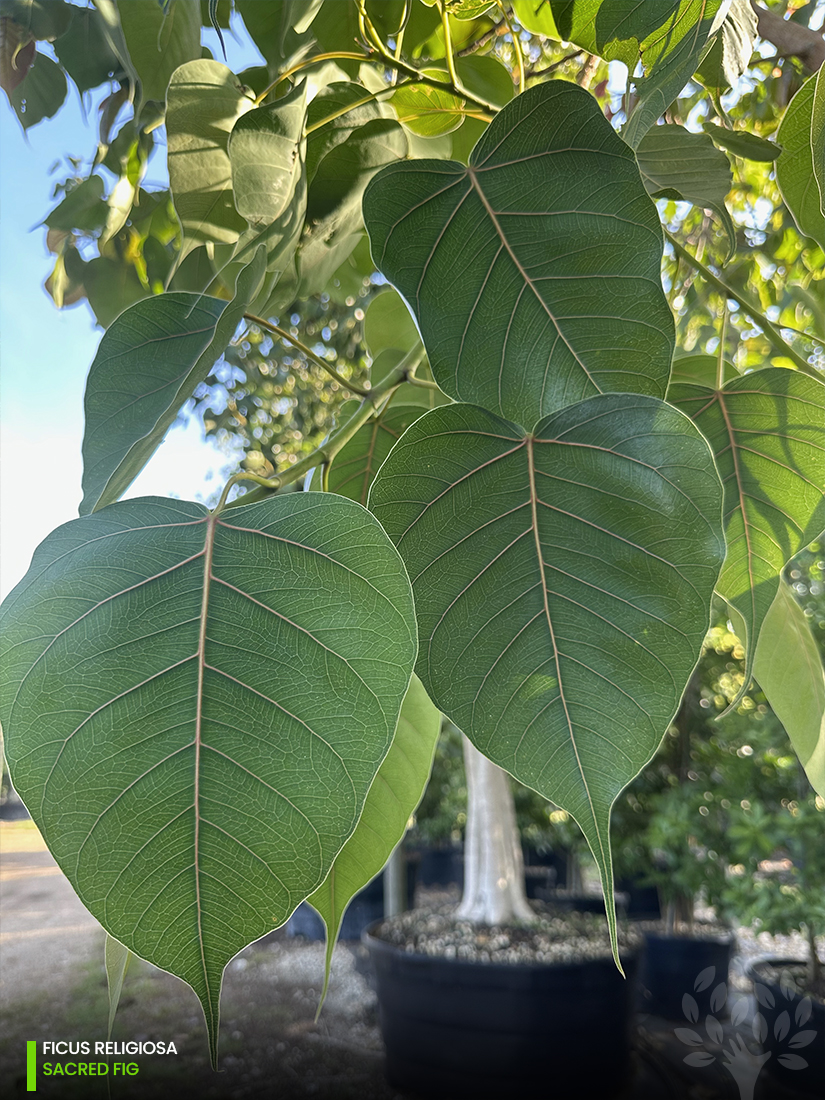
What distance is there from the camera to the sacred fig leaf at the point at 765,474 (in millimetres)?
217

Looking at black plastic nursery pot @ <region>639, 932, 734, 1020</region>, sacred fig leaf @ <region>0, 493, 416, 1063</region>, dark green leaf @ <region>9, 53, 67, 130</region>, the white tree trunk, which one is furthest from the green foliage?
black plastic nursery pot @ <region>639, 932, 734, 1020</region>

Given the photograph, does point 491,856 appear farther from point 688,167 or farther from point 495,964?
point 688,167

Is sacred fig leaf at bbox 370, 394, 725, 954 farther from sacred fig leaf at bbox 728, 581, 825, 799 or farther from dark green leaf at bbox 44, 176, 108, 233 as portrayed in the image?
dark green leaf at bbox 44, 176, 108, 233

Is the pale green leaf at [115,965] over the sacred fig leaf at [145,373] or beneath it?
beneath

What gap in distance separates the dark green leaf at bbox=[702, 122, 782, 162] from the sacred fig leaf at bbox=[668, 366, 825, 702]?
77 millimetres

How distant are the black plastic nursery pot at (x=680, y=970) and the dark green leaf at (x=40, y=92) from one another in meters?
2.09

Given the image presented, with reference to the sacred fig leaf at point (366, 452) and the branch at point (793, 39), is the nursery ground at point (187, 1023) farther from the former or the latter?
the branch at point (793, 39)

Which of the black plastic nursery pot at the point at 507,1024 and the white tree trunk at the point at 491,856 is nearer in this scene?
the black plastic nursery pot at the point at 507,1024

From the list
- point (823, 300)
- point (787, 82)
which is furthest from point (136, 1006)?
point (787, 82)

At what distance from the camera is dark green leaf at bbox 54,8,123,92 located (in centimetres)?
32

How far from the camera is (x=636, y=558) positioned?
0.54 ft

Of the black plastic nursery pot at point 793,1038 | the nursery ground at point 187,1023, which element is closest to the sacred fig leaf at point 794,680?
the nursery ground at point 187,1023

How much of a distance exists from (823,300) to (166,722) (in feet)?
2.35

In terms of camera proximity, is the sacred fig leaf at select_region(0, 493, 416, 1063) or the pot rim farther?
the pot rim
